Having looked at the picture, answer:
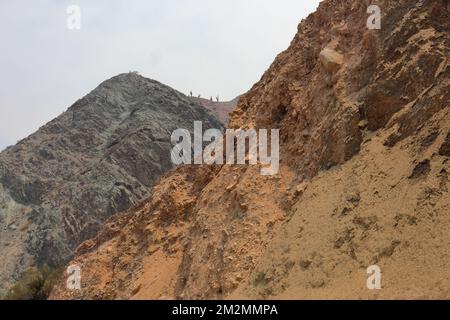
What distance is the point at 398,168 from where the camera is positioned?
1125 cm

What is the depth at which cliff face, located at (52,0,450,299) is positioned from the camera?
1021 centimetres

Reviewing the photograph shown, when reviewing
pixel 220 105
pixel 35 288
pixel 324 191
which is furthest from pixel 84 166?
pixel 324 191

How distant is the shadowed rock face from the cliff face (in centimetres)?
1854

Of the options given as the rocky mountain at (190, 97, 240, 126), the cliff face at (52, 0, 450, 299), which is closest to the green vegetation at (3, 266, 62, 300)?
the cliff face at (52, 0, 450, 299)

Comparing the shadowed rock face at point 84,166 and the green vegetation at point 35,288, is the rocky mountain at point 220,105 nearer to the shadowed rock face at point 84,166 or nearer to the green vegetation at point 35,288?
the shadowed rock face at point 84,166

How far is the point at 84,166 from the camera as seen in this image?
4200cm

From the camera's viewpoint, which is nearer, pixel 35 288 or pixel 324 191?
pixel 324 191

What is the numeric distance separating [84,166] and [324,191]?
32.1 meters

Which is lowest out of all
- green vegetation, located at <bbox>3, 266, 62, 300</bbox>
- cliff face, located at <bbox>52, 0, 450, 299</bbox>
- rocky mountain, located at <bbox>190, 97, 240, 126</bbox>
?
green vegetation, located at <bbox>3, 266, 62, 300</bbox>

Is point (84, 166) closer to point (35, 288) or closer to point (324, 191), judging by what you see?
point (35, 288)

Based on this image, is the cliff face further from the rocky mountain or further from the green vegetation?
the rocky mountain

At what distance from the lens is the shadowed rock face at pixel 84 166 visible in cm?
3519
